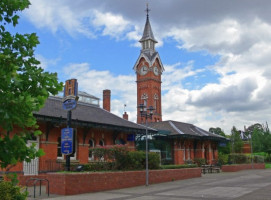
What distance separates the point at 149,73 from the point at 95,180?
63.6 meters

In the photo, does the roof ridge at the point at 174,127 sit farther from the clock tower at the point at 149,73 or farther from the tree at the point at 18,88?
the clock tower at the point at 149,73

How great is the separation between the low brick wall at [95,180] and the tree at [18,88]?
33.7 ft

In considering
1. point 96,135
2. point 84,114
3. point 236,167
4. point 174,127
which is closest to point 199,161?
point 236,167

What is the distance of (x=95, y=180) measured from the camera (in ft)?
50.1

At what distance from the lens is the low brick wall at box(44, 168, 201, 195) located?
1412 cm

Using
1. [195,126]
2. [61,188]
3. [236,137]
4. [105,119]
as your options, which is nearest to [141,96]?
[236,137]

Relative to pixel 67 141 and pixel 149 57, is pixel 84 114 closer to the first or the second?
pixel 67 141

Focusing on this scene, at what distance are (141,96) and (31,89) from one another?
73687 millimetres

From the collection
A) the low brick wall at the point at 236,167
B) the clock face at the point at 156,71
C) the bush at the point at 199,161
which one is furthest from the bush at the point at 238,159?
the clock face at the point at 156,71

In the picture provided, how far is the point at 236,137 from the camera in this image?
2633 inches

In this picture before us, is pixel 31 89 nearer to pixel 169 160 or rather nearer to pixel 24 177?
pixel 24 177

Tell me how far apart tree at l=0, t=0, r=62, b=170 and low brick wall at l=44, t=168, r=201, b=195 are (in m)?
10.3

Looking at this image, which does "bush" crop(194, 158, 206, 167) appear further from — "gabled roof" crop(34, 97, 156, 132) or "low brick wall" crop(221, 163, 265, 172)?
"gabled roof" crop(34, 97, 156, 132)

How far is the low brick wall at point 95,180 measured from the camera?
46.3ft
